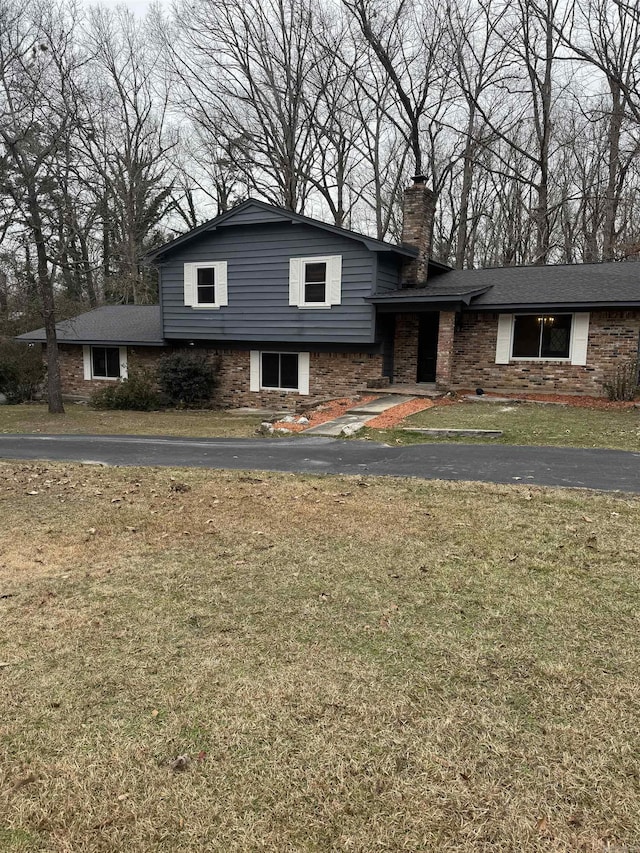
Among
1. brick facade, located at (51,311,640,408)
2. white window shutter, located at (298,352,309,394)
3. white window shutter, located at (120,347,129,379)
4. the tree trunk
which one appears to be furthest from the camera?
white window shutter, located at (120,347,129,379)

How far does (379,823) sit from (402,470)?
5.72 meters

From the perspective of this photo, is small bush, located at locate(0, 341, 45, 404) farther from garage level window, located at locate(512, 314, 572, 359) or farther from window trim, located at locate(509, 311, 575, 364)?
garage level window, located at locate(512, 314, 572, 359)

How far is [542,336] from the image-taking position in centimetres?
1521

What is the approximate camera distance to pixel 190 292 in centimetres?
1856

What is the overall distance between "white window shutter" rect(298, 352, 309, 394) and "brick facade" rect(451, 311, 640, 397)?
432cm

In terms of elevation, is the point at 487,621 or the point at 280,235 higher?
the point at 280,235

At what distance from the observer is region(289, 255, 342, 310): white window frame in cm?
1619

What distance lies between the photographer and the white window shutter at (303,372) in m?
Result: 17.5

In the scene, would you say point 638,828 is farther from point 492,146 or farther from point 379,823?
point 492,146

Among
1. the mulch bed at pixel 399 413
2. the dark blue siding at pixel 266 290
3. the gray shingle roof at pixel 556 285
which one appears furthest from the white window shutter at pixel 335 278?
the mulch bed at pixel 399 413

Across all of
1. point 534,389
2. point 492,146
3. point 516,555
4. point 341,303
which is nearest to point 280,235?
point 341,303

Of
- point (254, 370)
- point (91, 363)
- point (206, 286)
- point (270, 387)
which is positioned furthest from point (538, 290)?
point (91, 363)

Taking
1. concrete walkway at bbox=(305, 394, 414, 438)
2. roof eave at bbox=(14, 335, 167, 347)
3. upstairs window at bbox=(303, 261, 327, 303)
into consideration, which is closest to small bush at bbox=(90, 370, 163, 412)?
roof eave at bbox=(14, 335, 167, 347)

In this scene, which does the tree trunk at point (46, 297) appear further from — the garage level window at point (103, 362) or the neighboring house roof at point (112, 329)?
the garage level window at point (103, 362)
